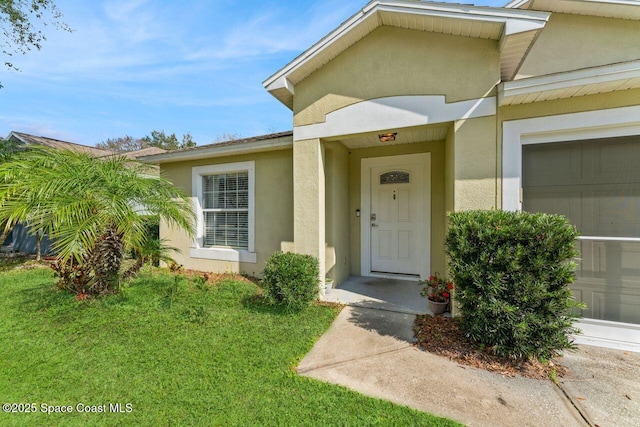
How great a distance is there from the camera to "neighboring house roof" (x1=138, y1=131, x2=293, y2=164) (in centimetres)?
550

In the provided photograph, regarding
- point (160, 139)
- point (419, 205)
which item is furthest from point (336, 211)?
point (160, 139)

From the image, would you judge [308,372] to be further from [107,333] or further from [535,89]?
[535,89]

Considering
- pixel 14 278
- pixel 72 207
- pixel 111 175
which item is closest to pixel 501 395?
pixel 72 207

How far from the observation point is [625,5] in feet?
13.5

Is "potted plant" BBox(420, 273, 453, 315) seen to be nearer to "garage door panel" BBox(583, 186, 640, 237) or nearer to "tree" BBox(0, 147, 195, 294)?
"garage door panel" BBox(583, 186, 640, 237)

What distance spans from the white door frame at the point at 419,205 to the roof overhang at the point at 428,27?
2126 mm

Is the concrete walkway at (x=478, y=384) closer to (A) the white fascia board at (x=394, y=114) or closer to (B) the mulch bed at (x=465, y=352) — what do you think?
(B) the mulch bed at (x=465, y=352)

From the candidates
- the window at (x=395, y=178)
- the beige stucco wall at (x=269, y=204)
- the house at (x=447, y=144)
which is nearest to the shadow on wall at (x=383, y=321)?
the house at (x=447, y=144)

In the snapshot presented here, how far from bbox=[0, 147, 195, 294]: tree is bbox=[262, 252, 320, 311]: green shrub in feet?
6.26

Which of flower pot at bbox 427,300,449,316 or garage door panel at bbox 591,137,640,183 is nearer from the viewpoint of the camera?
garage door panel at bbox 591,137,640,183

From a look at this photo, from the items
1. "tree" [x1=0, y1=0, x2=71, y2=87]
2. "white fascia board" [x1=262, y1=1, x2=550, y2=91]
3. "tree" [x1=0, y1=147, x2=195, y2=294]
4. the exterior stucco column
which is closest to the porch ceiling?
the exterior stucco column

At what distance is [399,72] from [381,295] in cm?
406

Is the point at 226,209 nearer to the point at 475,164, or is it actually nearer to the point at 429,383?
the point at 475,164

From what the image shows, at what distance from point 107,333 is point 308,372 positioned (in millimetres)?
2975
